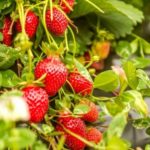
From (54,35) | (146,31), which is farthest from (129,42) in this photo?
(54,35)

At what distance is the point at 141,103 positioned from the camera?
799mm

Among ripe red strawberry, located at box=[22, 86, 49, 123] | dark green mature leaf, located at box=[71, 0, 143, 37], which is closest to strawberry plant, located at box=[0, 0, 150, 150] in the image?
ripe red strawberry, located at box=[22, 86, 49, 123]

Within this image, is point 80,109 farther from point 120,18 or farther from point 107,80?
point 120,18

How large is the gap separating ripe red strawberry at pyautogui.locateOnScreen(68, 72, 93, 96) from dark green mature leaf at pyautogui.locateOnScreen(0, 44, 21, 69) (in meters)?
0.11

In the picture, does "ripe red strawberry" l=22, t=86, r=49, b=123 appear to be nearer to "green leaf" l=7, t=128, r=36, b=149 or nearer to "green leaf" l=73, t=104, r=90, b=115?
"green leaf" l=73, t=104, r=90, b=115

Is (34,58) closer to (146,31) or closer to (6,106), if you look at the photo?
(6,106)

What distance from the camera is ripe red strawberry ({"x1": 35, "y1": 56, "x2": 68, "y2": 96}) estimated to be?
74cm

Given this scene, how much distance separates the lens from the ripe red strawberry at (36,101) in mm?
691

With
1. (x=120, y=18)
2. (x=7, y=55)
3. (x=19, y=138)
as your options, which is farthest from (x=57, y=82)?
(x=120, y=18)

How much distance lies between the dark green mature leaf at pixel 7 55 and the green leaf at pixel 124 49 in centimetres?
50

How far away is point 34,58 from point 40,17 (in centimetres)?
7

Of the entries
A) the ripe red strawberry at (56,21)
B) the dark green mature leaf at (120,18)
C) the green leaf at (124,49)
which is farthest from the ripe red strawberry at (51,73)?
the green leaf at (124,49)

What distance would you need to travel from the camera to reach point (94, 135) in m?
0.82

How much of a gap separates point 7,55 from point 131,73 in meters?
0.22
